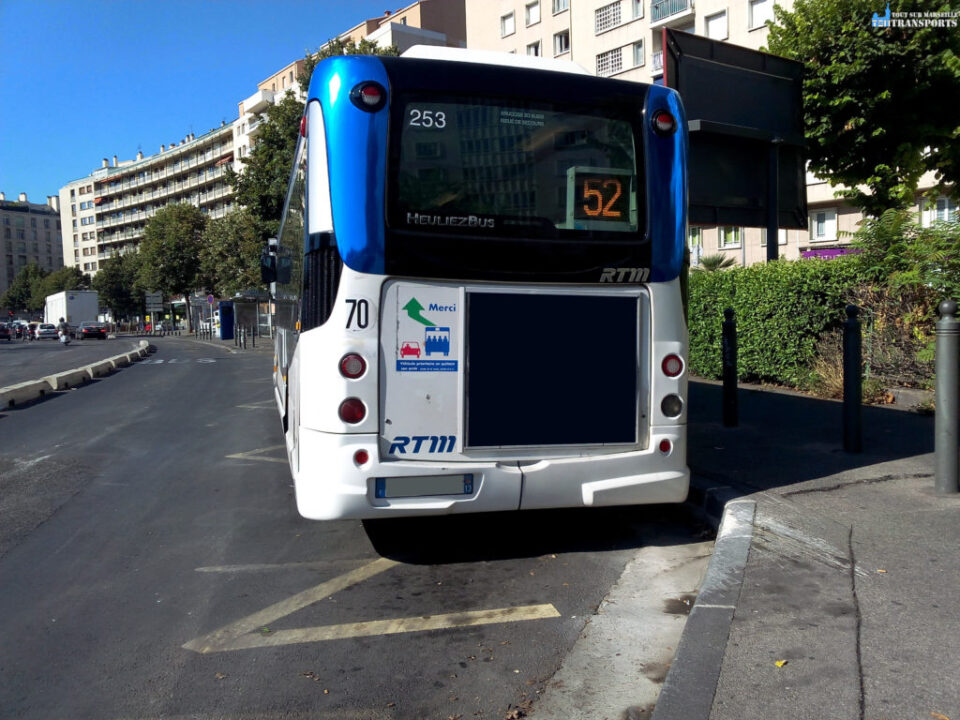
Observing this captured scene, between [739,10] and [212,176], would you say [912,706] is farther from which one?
[212,176]

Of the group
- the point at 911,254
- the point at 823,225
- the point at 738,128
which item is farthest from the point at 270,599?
the point at 823,225

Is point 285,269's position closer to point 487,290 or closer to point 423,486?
point 487,290

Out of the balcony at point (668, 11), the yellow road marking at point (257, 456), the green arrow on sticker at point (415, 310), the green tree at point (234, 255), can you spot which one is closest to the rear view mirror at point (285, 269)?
the green arrow on sticker at point (415, 310)

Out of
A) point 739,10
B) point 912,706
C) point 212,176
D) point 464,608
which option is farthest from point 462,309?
point 212,176

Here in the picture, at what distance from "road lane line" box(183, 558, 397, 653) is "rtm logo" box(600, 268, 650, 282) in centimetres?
225

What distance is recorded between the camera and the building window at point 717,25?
3678 centimetres

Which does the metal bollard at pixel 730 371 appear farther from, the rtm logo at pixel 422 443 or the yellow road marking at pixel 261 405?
the yellow road marking at pixel 261 405

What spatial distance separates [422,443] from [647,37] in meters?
40.1

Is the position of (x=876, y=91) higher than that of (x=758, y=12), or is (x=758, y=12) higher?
(x=758, y=12)

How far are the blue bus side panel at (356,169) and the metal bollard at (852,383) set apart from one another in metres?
4.29

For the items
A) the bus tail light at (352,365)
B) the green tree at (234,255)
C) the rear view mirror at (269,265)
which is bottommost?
the bus tail light at (352,365)

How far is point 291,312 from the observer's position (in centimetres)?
634

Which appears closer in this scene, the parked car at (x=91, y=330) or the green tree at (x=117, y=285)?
the parked car at (x=91, y=330)

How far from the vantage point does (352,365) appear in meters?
4.64
